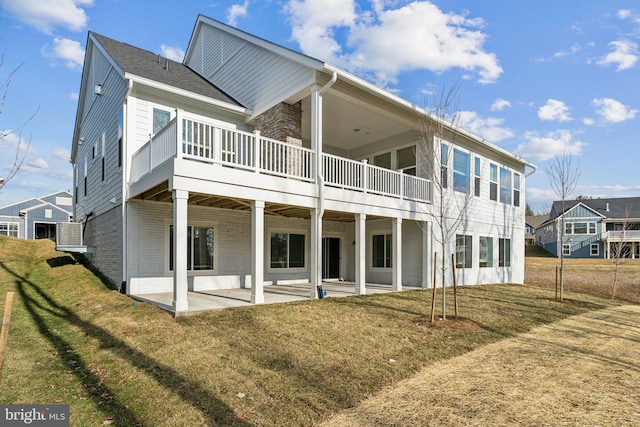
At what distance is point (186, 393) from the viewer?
4.29 m

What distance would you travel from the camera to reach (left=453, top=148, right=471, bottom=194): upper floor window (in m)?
14.5

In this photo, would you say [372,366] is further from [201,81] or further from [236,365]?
[201,81]

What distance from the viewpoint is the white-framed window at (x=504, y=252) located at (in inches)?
683

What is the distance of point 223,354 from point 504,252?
16070 mm

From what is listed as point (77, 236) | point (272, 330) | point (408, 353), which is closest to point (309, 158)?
point (272, 330)

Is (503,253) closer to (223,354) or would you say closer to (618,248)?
(618,248)

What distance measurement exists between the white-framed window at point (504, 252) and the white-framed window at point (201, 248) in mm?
13359

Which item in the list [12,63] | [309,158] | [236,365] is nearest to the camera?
[12,63]

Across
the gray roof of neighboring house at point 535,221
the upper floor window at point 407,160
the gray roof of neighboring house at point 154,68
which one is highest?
the gray roof of neighboring house at point 154,68

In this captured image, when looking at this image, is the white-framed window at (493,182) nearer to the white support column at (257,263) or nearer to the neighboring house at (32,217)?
the white support column at (257,263)

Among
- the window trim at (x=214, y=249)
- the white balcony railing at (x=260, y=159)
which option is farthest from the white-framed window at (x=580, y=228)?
the window trim at (x=214, y=249)

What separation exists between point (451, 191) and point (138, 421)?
1309 centimetres

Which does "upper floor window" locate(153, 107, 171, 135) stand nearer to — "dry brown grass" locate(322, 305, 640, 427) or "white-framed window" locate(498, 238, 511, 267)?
"dry brown grass" locate(322, 305, 640, 427)

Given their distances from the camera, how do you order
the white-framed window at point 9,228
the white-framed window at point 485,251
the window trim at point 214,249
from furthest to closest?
the white-framed window at point 9,228
the white-framed window at point 485,251
the window trim at point 214,249
